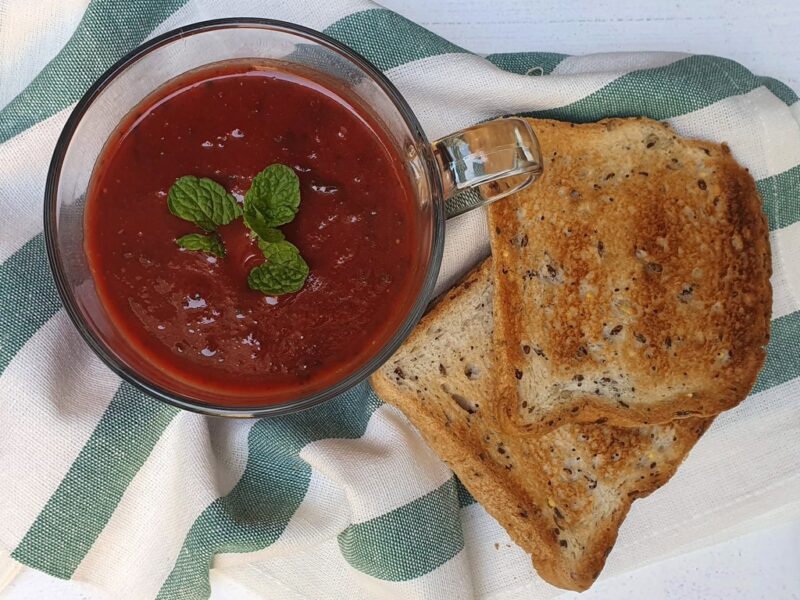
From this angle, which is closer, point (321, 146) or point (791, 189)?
point (321, 146)

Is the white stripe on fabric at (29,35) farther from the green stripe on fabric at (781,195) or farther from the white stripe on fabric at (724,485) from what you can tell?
the white stripe on fabric at (724,485)

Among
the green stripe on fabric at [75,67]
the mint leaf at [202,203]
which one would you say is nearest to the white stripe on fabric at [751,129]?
the mint leaf at [202,203]

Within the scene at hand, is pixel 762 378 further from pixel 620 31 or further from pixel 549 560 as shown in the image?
pixel 620 31

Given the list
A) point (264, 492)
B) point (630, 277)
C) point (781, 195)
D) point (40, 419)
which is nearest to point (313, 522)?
point (264, 492)

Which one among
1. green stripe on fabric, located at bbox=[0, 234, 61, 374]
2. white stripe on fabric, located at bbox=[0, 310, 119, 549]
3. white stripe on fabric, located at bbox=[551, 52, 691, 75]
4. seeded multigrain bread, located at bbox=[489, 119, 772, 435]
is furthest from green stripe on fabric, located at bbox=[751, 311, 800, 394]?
green stripe on fabric, located at bbox=[0, 234, 61, 374]

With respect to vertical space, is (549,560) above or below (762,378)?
below

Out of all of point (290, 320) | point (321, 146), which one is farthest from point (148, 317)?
point (321, 146)

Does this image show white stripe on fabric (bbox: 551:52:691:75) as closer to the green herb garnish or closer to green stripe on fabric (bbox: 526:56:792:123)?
green stripe on fabric (bbox: 526:56:792:123)
